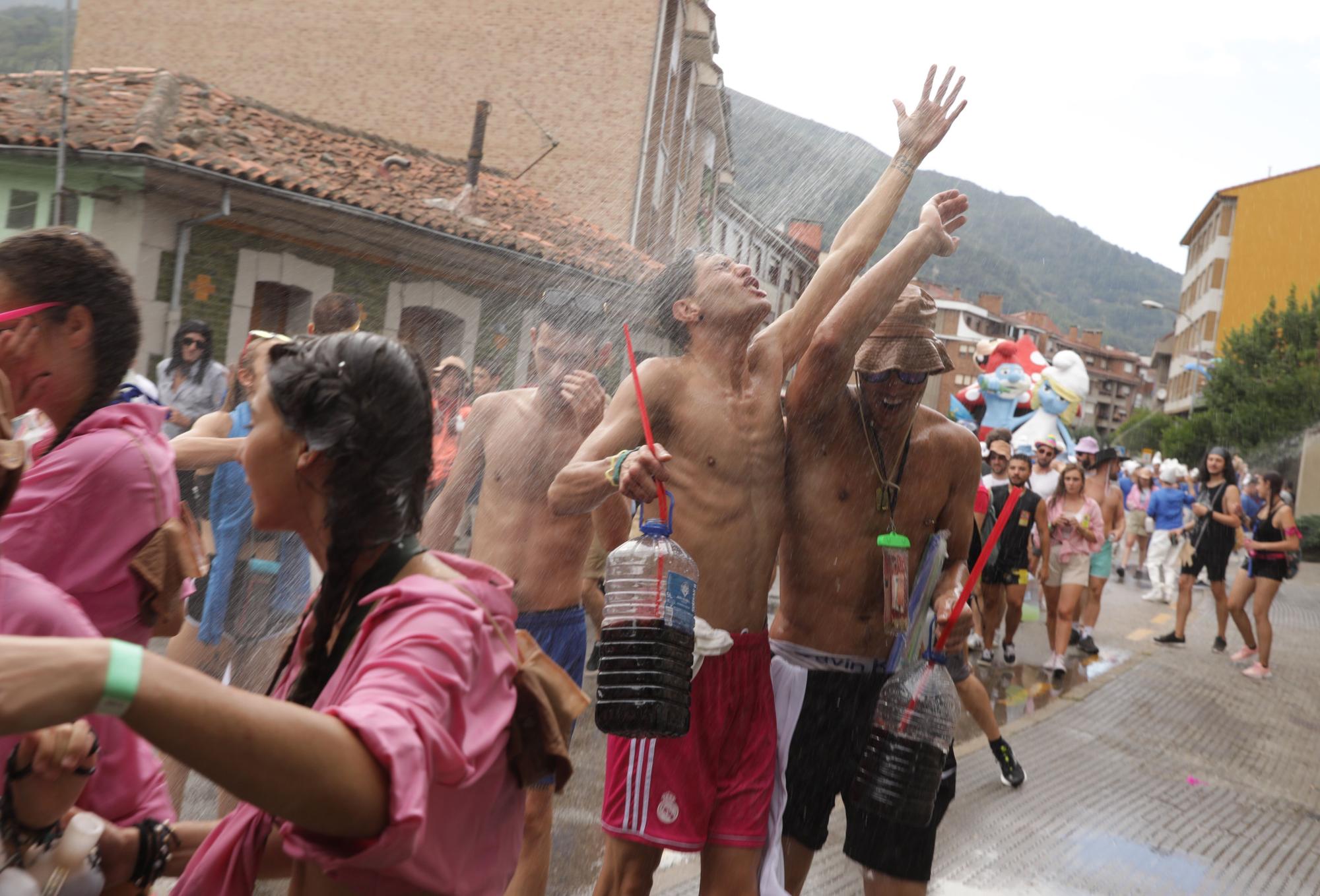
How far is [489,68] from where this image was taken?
1009 inches

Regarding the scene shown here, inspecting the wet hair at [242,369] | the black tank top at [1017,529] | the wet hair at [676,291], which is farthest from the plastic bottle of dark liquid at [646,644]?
the black tank top at [1017,529]

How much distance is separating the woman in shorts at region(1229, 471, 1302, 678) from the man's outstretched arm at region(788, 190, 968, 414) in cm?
876

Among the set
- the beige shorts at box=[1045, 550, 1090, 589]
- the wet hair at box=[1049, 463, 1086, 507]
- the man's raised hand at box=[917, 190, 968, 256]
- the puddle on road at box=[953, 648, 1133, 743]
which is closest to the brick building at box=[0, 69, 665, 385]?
the wet hair at box=[1049, 463, 1086, 507]

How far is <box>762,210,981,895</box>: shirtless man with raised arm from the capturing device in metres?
3.51

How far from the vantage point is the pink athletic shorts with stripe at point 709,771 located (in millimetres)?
3135

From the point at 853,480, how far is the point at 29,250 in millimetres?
2269

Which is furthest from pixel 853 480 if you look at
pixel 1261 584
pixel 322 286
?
pixel 322 286

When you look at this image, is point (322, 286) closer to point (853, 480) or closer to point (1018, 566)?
point (1018, 566)

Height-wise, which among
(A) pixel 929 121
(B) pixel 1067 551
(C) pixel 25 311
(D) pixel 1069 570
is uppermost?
(A) pixel 929 121

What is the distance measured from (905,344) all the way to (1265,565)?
30.5ft

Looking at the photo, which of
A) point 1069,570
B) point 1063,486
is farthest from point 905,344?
point 1063,486

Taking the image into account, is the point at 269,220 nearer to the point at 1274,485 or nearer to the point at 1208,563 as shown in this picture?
the point at 1208,563

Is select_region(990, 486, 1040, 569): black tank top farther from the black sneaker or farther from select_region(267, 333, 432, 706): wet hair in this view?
select_region(267, 333, 432, 706): wet hair

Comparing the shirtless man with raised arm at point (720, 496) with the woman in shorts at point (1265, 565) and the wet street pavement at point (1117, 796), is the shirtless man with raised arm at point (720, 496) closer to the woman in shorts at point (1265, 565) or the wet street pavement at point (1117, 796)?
the wet street pavement at point (1117, 796)
